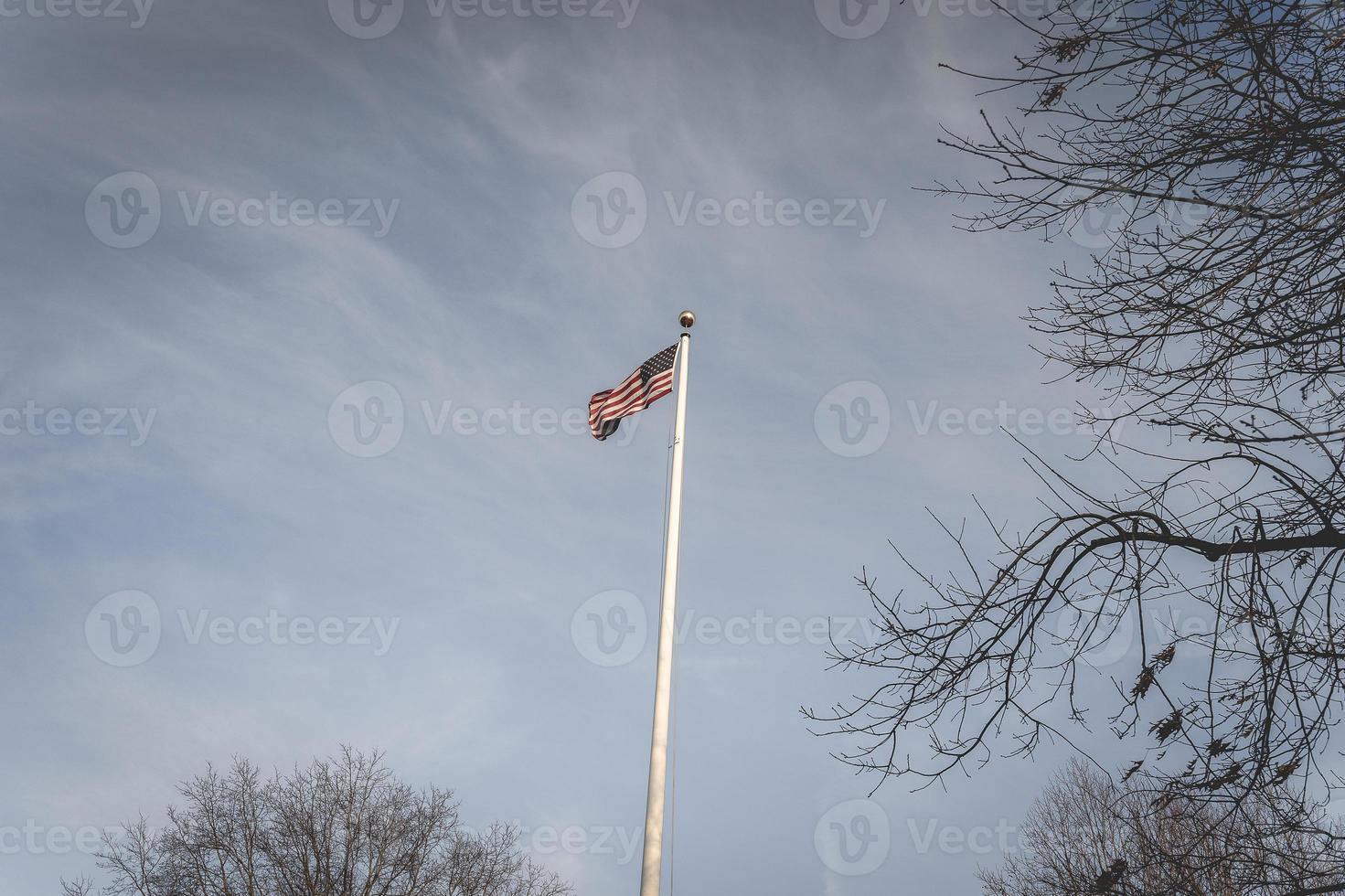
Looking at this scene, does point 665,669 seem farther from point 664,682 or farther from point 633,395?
point 633,395

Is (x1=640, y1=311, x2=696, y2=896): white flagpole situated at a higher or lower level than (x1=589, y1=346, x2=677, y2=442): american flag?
lower

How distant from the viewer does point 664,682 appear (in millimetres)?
10172

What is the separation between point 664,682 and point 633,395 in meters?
5.17

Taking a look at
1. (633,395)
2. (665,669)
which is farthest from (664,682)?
(633,395)

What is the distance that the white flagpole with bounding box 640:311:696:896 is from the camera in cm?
895

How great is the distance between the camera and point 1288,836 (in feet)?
10.9

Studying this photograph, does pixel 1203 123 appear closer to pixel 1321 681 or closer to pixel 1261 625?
pixel 1261 625

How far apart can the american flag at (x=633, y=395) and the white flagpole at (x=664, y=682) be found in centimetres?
26

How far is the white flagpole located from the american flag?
0.26 m

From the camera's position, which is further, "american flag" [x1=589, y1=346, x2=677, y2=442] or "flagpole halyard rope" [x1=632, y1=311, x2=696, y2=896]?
"american flag" [x1=589, y1=346, x2=677, y2=442]

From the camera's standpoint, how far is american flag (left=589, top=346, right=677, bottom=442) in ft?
43.9

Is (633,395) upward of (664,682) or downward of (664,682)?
upward

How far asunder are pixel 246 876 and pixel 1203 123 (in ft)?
78.0

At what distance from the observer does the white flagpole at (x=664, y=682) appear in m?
8.95
